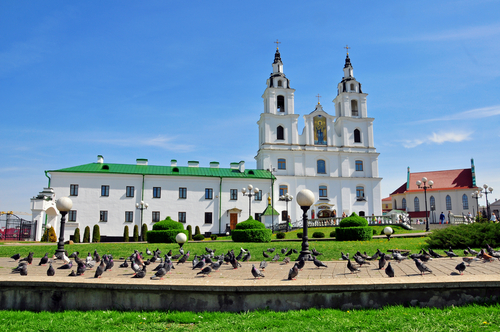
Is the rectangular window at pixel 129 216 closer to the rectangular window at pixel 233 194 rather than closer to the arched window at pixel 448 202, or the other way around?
the rectangular window at pixel 233 194

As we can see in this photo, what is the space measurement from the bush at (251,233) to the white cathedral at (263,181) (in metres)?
10.0

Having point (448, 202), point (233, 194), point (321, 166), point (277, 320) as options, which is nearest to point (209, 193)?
point (233, 194)

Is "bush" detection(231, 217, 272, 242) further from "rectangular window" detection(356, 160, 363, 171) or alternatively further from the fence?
"rectangular window" detection(356, 160, 363, 171)

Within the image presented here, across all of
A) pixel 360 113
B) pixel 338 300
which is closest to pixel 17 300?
pixel 338 300

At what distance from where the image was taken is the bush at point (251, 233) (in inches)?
977

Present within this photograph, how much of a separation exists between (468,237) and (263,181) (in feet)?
109

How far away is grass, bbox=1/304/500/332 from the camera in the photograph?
17.2 ft

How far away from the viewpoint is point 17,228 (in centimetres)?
3206

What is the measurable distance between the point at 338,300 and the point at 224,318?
1.95 metres

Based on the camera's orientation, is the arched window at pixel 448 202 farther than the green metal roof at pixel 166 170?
Yes

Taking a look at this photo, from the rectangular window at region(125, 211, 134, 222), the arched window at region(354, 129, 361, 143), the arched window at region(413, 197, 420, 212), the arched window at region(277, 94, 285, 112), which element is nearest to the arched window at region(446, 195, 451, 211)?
the arched window at region(413, 197, 420, 212)

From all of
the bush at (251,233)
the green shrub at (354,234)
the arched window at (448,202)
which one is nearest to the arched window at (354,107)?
the arched window at (448,202)

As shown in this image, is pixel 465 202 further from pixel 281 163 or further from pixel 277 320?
pixel 277 320

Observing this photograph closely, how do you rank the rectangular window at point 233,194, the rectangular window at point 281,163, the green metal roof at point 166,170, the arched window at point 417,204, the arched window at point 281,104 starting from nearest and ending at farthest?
the green metal roof at point 166,170
the rectangular window at point 233,194
the rectangular window at point 281,163
the arched window at point 281,104
the arched window at point 417,204
